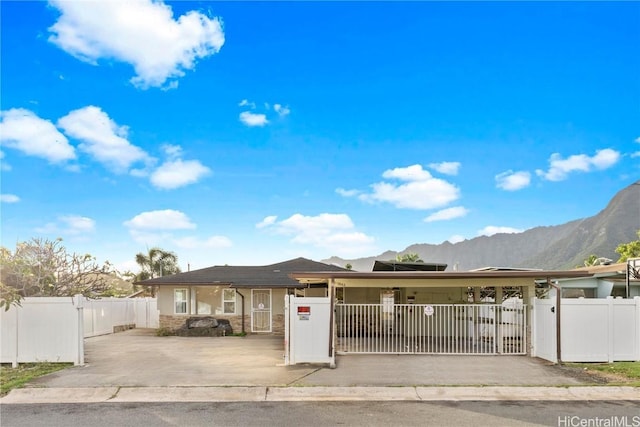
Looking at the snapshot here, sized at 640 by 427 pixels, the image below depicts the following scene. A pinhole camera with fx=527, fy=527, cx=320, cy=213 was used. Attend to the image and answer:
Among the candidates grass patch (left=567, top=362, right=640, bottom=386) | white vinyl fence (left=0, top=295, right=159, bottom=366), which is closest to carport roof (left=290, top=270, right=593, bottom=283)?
grass patch (left=567, top=362, right=640, bottom=386)

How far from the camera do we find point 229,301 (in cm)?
2444

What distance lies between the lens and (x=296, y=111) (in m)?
22.4

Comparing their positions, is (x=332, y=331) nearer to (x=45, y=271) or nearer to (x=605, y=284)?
(x=45, y=271)

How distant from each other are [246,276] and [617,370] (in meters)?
16.7

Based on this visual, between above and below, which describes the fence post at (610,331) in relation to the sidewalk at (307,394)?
above

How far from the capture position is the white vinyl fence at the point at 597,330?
44.8ft

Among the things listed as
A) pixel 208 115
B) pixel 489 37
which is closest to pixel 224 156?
pixel 208 115

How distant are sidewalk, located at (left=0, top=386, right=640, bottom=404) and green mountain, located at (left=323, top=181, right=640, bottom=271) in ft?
190

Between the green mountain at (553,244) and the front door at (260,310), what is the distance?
44217 mm

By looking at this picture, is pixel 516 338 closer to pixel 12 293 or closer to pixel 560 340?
pixel 560 340

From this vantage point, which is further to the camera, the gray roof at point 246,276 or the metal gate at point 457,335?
the gray roof at point 246,276

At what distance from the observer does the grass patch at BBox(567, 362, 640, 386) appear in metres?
11.3

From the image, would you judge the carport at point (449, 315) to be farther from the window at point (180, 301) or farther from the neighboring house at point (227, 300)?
the window at point (180, 301)

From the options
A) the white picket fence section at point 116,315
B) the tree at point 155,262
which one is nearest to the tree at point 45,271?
the white picket fence section at point 116,315
